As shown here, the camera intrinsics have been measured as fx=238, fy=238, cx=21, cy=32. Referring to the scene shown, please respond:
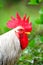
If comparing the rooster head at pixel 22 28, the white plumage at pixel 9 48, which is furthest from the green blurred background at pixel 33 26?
the white plumage at pixel 9 48

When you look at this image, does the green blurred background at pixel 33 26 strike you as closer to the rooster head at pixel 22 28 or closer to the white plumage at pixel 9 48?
the rooster head at pixel 22 28

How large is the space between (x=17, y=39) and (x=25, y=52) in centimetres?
51

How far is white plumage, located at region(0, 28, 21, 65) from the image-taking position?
A: 7.65 ft

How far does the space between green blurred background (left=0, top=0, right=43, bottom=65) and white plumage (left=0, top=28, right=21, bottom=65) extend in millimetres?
353

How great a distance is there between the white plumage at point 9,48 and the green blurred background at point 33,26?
0.35 m

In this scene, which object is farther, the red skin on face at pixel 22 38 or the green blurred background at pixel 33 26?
the green blurred background at pixel 33 26

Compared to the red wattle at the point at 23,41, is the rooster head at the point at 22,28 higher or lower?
higher

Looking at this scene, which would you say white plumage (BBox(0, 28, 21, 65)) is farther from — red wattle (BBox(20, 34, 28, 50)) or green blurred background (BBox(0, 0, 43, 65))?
green blurred background (BBox(0, 0, 43, 65))

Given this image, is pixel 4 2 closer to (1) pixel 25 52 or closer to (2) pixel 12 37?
(1) pixel 25 52

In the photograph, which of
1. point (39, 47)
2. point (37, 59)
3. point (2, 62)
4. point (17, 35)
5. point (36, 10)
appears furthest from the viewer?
point (36, 10)

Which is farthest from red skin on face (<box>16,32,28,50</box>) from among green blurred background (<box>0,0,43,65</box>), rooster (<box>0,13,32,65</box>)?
green blurred background (<box>0,0,43,65</box>)

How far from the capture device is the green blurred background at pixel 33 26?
2.81 meters

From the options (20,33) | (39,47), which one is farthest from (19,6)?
(20,33)

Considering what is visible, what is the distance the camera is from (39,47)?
311 centimetres
